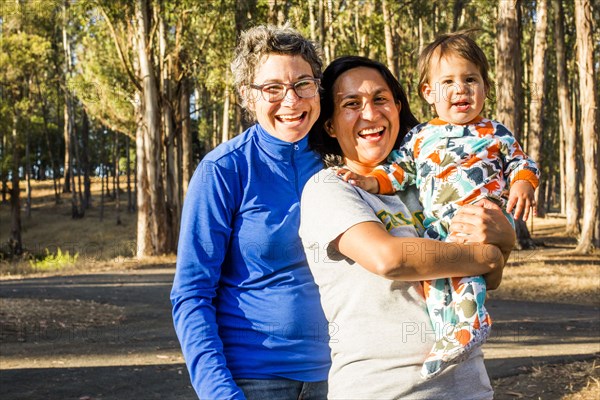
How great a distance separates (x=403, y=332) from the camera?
234cm

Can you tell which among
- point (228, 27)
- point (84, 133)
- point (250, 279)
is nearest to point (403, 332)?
point (250, 279)

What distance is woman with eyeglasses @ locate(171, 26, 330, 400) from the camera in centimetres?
252

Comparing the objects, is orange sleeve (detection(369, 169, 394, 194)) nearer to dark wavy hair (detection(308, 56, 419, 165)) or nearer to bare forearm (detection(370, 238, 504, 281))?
dark wavy hair (detection(308, 56, 419, 165))

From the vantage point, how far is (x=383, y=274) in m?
2.28

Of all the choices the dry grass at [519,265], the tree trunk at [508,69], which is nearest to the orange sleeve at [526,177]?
the dry grass at [519,265]

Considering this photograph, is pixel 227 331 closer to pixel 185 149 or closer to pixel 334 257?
pixel 334 257

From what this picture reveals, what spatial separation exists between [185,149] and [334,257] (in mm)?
31025

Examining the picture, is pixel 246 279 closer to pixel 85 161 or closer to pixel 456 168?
pixel 456 168

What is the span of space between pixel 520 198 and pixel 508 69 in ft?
57.6

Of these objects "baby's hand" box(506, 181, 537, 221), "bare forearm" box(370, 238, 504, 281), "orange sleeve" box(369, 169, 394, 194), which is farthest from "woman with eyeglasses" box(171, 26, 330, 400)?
"baby's hand" box(506, 181, 537, 221)

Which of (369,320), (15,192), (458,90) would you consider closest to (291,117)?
(458,90)

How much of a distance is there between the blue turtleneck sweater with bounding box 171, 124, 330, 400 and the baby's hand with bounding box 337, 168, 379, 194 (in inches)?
8.1

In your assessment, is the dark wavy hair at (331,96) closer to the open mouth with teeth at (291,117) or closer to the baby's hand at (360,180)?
the open mouth with teeth at (291,117)

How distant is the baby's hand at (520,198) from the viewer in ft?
9.02
